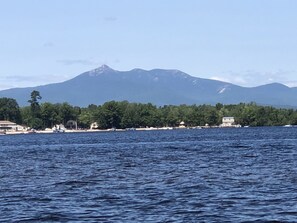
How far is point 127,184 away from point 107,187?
1.91m

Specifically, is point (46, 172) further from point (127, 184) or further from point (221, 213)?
point (221, 213)

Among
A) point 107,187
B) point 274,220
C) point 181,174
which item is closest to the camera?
point 274,220

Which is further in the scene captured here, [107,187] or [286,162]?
[286,162]

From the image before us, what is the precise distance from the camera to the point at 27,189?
4284 centimetres

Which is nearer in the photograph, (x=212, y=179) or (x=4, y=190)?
(x=4, y=190)

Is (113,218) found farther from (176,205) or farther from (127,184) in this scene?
(127,184)

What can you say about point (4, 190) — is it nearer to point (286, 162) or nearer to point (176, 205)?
point (176, 205)

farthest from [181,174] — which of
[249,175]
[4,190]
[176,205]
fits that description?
[176,205]

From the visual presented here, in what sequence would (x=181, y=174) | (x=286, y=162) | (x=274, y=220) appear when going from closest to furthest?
(x=274, y=220) < (x=181, y=174) < (x=286, y=162)

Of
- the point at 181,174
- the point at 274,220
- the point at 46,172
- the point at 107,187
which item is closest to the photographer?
the point at 274,220

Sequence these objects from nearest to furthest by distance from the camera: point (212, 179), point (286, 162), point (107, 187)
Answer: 1. point (107, 187)
2. point (212, 179)
3. point (286, 162)

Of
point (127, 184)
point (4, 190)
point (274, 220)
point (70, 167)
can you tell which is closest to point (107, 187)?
point (127, 184)

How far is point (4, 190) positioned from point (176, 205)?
1197 centimetres

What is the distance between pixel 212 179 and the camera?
151 feet
